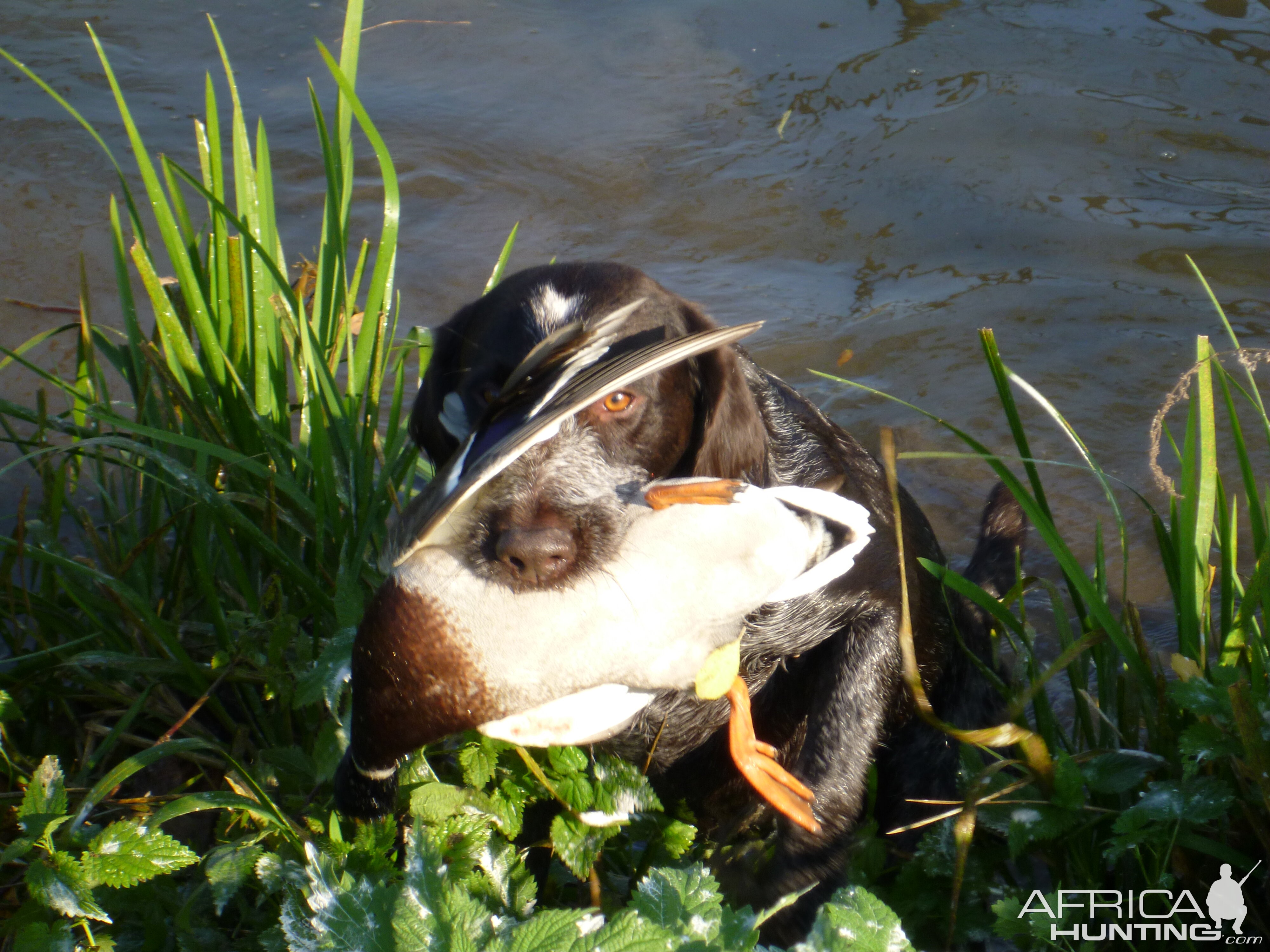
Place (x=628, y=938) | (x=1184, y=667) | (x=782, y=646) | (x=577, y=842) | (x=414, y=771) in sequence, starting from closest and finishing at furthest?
(x=628, y=938), (x=1184, y=667), (x=577, y=842), (x=414, y=771), (x=782, y=646)

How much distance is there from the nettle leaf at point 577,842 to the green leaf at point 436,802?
20cm

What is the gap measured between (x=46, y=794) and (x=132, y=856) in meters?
0.30

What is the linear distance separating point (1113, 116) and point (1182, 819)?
5311 millimetres

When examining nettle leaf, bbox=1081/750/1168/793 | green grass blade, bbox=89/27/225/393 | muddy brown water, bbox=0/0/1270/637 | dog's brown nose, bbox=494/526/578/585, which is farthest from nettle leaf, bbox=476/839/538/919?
muddy brown water, bbox=0/0/1270/637

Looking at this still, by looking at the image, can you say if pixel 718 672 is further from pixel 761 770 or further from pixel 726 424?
pixel 726 424

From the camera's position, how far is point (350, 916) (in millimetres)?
1745

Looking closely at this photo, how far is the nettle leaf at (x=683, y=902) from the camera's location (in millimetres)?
1667

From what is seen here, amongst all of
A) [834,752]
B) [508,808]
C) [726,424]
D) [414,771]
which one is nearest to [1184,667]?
[834,752]

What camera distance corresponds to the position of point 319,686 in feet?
7.29

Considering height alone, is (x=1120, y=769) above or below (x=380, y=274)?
below

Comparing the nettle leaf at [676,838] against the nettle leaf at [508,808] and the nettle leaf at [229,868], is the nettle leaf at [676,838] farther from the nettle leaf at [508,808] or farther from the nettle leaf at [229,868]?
the nettle leaf at [229,868]

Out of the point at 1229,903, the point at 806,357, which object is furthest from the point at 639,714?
the point at 806,357

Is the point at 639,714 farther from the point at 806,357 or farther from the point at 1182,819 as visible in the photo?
the point at 806,357

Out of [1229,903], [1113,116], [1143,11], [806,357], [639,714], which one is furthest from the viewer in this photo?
[1143,11]
